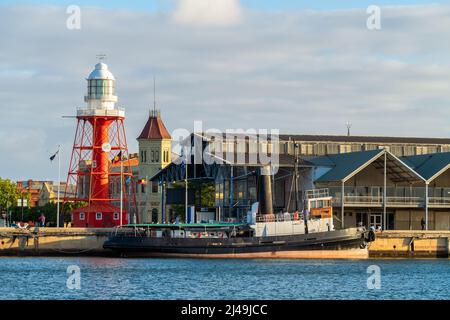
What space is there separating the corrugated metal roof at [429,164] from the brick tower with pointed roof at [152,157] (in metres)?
55.6

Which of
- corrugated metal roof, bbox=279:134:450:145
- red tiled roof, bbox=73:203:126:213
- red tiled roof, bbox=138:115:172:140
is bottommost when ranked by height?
red tiled roof, bbox=73:203:126:213

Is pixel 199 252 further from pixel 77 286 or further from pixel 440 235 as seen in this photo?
pixel 77 286

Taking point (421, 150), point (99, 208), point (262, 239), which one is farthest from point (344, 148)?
point (262, 239)

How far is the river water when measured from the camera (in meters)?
47.1

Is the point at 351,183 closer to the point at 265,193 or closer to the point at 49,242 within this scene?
the point at 265,193

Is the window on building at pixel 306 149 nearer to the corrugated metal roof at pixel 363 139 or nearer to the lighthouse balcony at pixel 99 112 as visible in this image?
the corrugated metal roof at pixel 363 139

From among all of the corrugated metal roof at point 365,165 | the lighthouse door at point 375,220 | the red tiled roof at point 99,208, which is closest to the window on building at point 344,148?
the corrugated metal roof at point 365,165

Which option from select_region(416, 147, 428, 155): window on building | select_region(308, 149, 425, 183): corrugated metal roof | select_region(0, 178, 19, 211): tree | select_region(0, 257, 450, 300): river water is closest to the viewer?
select_region(0, 257, 450, 300): river water

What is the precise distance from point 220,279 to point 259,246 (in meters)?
21.8

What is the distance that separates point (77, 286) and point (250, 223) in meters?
31.4

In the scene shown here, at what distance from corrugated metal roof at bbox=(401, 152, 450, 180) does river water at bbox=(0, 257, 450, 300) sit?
17428 millimetres

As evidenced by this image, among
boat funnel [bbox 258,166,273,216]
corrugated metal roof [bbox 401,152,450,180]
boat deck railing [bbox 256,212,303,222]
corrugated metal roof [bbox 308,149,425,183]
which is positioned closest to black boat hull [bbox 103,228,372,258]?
boat deck railing [bbox 256,212,303,222]

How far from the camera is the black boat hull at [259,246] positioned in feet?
253

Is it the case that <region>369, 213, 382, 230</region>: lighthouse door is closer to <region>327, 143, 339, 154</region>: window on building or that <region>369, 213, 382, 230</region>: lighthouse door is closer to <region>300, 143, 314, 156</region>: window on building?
<region>300, 143, 314, 156</region>: window on building
